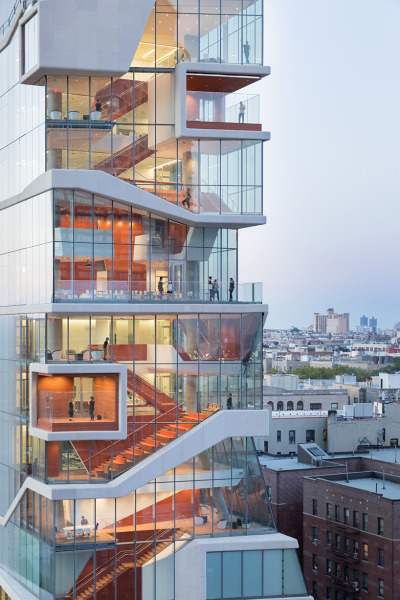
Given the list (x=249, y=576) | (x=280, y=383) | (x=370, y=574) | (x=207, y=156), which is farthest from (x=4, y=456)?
(x=280, y=383)

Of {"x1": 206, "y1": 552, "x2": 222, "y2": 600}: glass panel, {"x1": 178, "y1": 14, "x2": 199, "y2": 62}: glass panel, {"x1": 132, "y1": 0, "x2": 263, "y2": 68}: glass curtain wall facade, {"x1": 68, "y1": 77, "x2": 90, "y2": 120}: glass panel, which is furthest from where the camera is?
{"x1": 178, "y1": 14, "x2": 199, "y2": 62}: glass panel

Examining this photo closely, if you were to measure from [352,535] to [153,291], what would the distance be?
45.4 m

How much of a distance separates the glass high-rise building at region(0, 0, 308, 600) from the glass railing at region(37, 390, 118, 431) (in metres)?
0.07

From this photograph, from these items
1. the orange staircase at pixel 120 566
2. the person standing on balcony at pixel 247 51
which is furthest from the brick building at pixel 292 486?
the person standing on balcony at pixel 247 51

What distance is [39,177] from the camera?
51.6 m

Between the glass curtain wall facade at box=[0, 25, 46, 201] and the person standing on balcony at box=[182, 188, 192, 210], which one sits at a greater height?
the glass curtain wall facade at box=[0, 25, 46, 201]

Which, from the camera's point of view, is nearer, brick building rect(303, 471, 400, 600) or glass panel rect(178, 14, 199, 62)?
glass panel rect(178, 14, 199, 62)

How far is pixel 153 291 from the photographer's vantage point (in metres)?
52.2

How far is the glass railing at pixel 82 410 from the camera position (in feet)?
165

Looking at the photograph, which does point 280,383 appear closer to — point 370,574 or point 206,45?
point 370,574

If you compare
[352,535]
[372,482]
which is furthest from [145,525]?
[372,482]

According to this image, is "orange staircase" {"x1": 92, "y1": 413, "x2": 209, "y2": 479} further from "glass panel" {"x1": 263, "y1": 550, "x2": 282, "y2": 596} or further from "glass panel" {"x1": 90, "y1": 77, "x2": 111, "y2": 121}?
"glass panel" {"x1": 90, "y1": 77, "x2": 111, "y2": 121}

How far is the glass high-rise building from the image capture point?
50.5 m

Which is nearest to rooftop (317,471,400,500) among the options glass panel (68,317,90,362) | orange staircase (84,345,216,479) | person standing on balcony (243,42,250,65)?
orange staircase (84,345,216,479)
